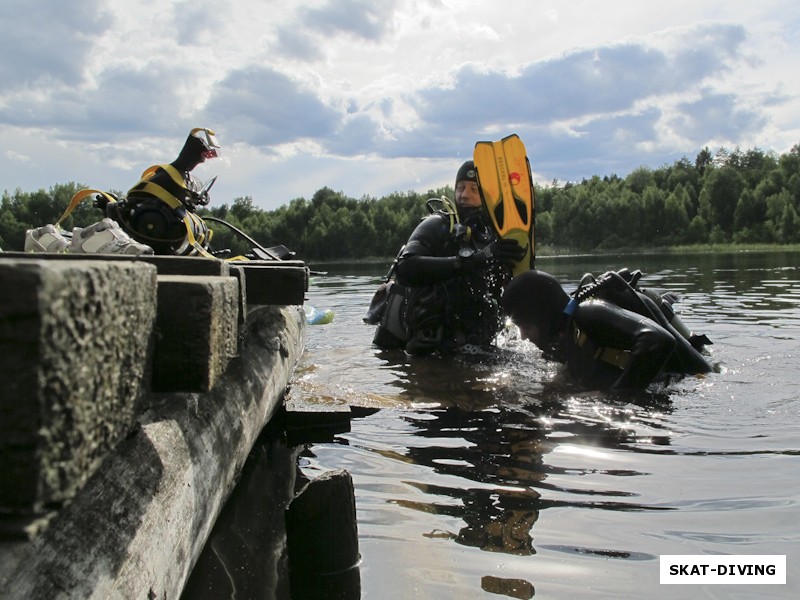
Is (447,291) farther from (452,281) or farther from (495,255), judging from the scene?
(495,255)

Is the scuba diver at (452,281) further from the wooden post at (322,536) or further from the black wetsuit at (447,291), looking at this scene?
the wooden post at (322,536)

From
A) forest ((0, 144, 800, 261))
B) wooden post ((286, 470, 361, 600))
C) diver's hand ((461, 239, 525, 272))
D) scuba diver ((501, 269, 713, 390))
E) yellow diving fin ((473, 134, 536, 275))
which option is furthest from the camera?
forest ((0, 144, 800, 261))

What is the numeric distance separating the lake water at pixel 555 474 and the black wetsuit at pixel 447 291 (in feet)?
2.08

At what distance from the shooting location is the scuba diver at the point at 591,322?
4980 millimetres

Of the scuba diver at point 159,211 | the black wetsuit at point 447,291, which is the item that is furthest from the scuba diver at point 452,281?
the scuba diver at point 159,211

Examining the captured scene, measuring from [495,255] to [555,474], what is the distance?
10.8 feet

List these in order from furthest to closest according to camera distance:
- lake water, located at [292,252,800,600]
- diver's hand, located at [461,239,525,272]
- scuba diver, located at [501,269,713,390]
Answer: diver's hand, located at [461,239,525,272] → scuba diver, located at [501,269,713,390] → lake water, located at [292,252,800,600]

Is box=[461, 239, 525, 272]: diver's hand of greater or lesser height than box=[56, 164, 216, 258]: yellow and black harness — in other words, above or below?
below

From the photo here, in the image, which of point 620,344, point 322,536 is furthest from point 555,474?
point 620,344

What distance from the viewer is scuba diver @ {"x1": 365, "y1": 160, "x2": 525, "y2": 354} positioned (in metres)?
6.58

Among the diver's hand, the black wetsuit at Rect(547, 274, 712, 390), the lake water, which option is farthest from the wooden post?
the diver's hand

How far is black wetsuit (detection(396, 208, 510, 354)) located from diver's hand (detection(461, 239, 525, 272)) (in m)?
0.17

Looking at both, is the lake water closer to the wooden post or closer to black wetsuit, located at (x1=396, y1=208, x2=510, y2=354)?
the wooden post

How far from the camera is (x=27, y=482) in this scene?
1.14 metres
